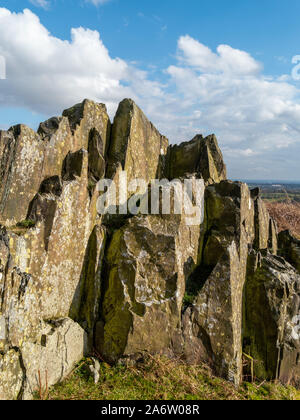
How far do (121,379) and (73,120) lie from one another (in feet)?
23.2

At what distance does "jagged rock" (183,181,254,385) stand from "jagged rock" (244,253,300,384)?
51 cm

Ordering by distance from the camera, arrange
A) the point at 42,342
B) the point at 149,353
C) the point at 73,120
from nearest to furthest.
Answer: the point at 42,342, the point at 149,353, the point at 73,120

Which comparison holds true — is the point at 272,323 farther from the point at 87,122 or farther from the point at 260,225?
the point at 87,122

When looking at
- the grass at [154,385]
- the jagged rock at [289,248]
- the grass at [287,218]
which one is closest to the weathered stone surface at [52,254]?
the grass at [154,385]

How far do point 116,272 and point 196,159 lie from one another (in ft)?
21.3

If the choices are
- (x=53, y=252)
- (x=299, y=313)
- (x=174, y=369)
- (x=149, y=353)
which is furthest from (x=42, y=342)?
(x=299, y=313)

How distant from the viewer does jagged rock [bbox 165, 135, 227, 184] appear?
1179 cm

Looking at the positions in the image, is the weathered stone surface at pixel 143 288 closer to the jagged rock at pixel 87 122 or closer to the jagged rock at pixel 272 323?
the jagged rock at pixel 272 323

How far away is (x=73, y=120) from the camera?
8719 mm

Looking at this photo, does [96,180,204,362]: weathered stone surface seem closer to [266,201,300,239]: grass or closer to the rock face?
the rock face

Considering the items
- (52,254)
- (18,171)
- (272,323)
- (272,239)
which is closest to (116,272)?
(52,254)

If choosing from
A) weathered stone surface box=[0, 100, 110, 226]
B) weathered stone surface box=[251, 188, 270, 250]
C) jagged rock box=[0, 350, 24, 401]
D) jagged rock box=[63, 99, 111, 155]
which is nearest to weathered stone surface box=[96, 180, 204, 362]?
jagged rock box=[0, 350, 24, 401]
